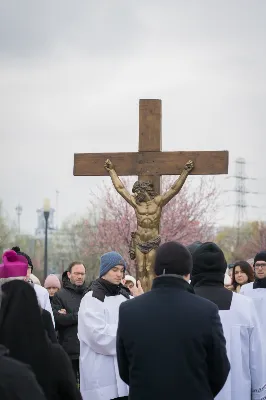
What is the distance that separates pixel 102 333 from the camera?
8.98 metres

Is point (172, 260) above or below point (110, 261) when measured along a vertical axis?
above

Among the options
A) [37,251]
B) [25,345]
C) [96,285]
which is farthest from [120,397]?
[37,251]

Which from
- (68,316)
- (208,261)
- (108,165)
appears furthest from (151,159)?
(208,261)

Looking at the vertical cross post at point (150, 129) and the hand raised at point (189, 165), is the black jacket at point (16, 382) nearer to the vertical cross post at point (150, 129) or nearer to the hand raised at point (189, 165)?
the hand raised at point (189, 165)

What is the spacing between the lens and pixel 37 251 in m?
120

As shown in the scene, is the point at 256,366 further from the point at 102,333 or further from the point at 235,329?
the point at 102,333

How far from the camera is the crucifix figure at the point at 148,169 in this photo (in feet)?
53.8

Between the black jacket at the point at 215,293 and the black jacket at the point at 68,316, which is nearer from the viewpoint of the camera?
the black jacket at the point at 215,293

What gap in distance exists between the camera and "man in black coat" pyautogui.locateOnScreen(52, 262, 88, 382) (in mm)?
12070

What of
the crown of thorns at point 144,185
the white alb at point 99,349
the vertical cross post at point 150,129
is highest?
the vertical cross post at point 150,129

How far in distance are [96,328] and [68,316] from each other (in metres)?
3.07

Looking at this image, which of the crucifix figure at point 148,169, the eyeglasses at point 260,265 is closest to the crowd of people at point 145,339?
the eyeglasses at point 260,265

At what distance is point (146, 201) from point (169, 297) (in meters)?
10.4

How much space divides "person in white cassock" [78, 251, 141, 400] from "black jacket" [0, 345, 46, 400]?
516 centimetres
